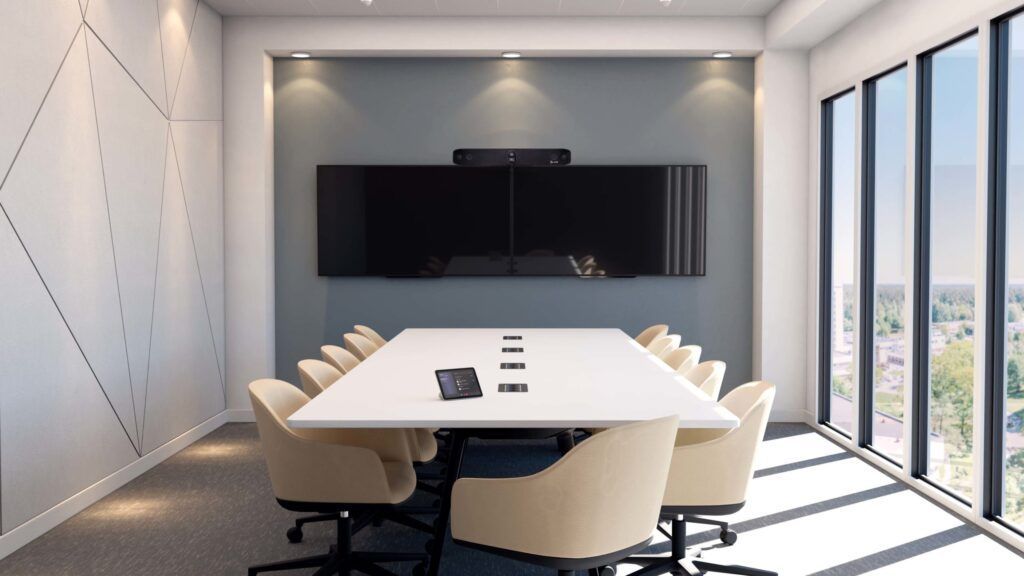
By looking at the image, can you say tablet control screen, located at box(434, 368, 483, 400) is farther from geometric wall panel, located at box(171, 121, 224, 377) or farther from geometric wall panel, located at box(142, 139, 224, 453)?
geometric wall panel, located at box(171, 121, 224, 377)

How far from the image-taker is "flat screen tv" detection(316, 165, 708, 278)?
275 inches

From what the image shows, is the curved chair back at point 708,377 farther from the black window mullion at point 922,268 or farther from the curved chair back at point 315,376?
the curved chair back at point 315,376

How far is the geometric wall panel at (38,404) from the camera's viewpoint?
12.5ft

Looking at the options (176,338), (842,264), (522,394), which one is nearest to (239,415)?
(176,338)

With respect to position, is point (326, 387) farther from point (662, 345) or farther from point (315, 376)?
point (662, 345)

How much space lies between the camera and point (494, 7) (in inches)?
256

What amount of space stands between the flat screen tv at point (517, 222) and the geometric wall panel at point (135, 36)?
1.73 m

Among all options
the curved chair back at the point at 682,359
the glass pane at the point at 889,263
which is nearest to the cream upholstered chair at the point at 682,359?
the curved chair back at the point at 682,359

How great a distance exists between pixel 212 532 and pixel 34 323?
4.62ft

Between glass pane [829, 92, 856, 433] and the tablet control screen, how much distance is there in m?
3.82

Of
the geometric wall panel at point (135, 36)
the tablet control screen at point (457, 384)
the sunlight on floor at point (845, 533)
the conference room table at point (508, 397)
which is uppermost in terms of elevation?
the geometric wall panel at point (135, 36)

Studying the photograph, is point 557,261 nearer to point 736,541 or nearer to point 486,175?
point 486,175

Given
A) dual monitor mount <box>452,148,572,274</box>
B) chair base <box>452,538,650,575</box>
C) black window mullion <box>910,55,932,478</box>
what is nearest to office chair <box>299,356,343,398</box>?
chair base <box>452,538,650,575</box>

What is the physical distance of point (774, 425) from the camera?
6734 mm
